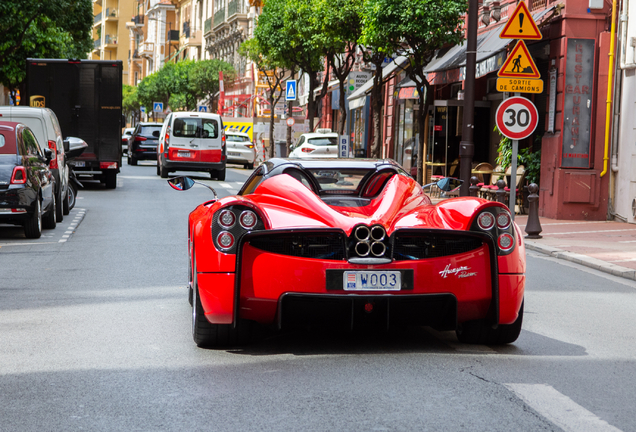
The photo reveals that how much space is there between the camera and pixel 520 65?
13.7 meters

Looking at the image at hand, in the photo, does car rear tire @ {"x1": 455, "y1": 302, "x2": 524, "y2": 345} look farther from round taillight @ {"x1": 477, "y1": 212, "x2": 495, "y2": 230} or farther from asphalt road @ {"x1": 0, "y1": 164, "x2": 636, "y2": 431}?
round taillight @ {"x1": 477, "y1": 212, "x2": 495, "y2": 230}

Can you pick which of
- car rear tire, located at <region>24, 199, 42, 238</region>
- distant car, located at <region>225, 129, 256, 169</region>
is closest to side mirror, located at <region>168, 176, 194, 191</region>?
car rear tire, located at <region>24, 199, 42, 238</region>

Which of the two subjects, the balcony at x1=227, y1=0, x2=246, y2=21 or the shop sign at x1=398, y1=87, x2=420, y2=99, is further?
the balcony at x1=227, y1=0, x2=246, y2=21

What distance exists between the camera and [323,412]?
180 inches

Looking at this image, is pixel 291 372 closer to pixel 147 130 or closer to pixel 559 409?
pixel 559 409

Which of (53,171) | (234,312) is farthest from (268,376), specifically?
(53,171)

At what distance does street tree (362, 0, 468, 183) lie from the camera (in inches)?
960

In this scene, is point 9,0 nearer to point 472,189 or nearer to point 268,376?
point 472,189

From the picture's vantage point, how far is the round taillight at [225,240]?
18.5ft

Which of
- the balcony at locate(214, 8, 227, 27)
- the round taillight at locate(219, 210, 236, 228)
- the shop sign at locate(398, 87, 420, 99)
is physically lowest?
the round taillight at locate(219, 210, 236, 228)

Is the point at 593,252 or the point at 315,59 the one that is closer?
the point at 593,252

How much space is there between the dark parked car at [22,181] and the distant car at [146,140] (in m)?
23.8

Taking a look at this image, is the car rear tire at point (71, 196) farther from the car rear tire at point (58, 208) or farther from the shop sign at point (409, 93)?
the shop sign at point (409, 93)

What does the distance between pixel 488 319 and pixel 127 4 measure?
132m
